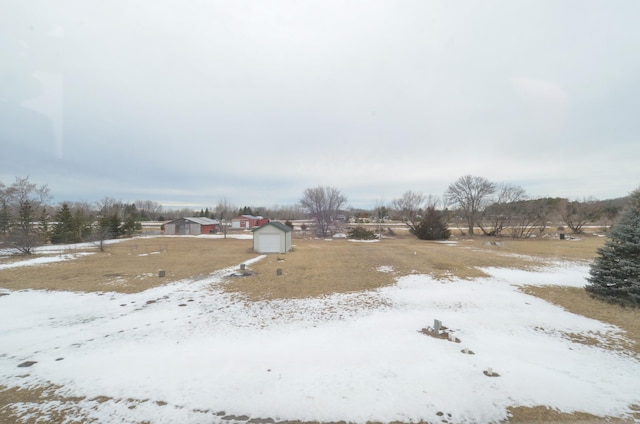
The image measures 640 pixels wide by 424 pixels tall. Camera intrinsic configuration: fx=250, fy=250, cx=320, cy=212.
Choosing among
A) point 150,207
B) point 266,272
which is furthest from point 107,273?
point 150,207

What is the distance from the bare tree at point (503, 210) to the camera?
43.4m

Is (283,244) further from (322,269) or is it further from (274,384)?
(274,384)

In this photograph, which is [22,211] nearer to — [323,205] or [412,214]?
[323,205]

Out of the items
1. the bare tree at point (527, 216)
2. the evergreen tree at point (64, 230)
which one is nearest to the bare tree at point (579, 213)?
the bare tree at point (527, 216)

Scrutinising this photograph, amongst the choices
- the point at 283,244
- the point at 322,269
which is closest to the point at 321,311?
the point at 322,269

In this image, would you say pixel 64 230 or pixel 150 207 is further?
pixel 150 207

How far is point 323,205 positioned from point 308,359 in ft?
147

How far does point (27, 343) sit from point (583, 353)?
15.9 m

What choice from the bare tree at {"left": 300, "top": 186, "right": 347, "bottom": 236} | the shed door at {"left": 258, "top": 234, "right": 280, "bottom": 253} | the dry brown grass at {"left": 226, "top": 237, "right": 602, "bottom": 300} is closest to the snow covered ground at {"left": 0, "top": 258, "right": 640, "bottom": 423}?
the dry brown grass at {"left": 226, "top": 237, "right": 602, "bottom": 300}

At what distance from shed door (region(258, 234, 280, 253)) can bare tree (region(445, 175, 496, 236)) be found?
3729 cm

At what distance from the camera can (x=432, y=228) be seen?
39656 mm

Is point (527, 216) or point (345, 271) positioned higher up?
point (527, 216)

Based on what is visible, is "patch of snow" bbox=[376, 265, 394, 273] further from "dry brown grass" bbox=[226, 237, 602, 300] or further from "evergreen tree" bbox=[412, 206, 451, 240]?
"evergreen tree" bbox=[412, 206, 451, 240]

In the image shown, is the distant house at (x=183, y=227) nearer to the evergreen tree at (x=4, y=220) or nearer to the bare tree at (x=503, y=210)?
the evergreen tree at (x=4, y=220)
